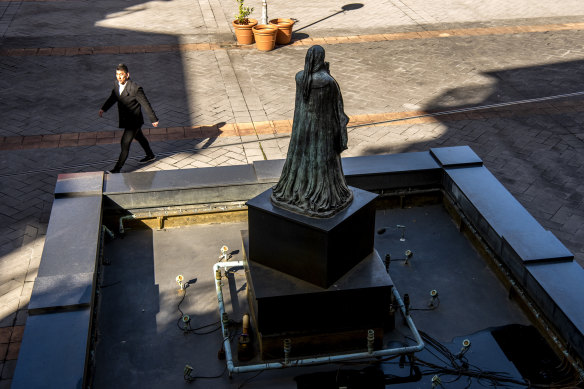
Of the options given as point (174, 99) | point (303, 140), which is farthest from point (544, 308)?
point (174, 99)

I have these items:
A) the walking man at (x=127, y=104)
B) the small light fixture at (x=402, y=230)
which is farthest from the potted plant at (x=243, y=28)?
the small light fixture at (x=402, y=230)

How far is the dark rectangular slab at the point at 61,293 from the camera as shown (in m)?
5.48

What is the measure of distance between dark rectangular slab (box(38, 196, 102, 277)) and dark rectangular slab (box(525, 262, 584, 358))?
403cm

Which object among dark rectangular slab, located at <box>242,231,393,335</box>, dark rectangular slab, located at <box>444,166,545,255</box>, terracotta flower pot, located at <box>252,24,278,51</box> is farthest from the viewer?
terracotta flower pot, located at <box>252,24,278,51</box>

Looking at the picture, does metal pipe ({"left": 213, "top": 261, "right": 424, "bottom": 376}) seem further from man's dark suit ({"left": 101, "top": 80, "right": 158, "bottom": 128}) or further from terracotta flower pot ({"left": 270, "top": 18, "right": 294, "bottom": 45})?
terracotta flower pot ({"left": 270, "top": 18, "right": 294, "bottom": 45})

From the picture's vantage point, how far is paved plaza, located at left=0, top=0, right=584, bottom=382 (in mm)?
9609

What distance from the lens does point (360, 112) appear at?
1201cm

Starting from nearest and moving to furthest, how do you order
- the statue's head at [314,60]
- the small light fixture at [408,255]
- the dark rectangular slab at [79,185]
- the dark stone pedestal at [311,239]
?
the statue's head at [314,60] < the dark stone pedestal at [311,239] < the small light fixture at [408,255] < the dark rectangular slab at [79,185]

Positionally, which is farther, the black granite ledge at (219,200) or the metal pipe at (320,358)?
the metal pipe at (320,358)

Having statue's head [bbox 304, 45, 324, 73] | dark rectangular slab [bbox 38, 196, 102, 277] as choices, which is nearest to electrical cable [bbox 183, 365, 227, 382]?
dark rectangular slab [bbox 38, 196, 102, 277]

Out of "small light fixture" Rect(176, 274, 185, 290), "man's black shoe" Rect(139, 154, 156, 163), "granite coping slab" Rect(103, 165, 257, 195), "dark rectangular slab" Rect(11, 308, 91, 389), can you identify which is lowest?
"man's black shoe" Rect(139, 154, 156, 163)

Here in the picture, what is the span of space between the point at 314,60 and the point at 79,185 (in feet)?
11.4

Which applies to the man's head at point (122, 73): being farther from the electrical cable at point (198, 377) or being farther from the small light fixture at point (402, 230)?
the electrical cable at point (198, 377)

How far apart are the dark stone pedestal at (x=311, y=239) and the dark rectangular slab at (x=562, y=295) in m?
1.59
